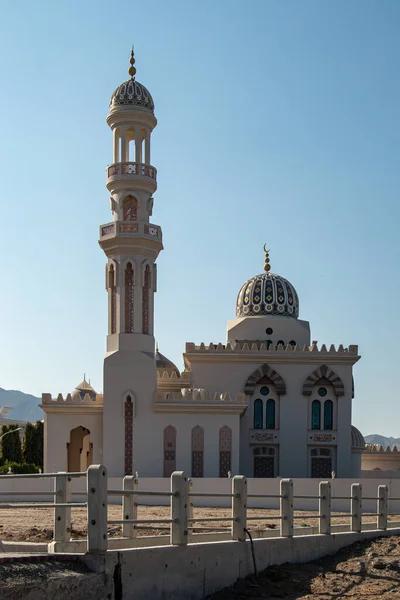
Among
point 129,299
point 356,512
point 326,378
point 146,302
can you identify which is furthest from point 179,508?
point 326,378

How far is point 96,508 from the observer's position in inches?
469

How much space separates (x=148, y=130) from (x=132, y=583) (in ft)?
95.2

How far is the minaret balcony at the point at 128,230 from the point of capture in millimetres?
38688

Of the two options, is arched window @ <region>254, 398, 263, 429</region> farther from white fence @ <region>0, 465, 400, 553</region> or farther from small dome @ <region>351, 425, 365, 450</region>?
white fence @ <region>0, 465, 400, 553</region>

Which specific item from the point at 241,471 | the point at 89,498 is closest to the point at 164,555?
the point at 89,498

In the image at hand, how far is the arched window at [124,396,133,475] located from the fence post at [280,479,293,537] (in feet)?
70.1

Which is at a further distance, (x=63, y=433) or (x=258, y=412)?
(x=258, y=412)

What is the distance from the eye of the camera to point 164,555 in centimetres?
1346

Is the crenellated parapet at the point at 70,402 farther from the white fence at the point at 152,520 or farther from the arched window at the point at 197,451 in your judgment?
the white fence at the point at 152,520

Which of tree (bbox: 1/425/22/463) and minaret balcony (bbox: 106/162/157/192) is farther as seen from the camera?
tree (bbox: 1/425/22/463)

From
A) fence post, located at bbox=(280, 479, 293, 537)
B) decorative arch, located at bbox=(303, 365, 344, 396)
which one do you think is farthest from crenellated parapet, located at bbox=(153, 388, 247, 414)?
fence post, located at bbox=(280, 479, 293, 537)

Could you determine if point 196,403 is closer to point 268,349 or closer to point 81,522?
point 268,349

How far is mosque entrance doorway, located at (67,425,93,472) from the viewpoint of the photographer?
3906cm

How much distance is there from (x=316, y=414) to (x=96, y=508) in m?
30.7
